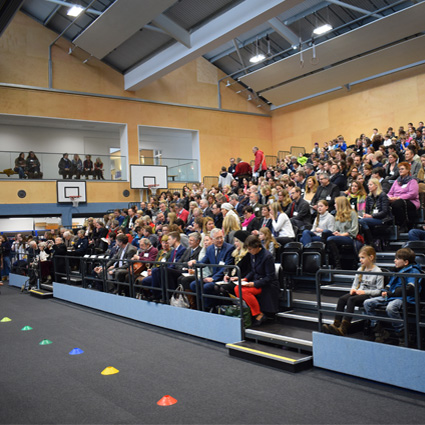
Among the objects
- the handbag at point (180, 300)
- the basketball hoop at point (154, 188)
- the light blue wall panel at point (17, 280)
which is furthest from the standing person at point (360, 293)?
the basketball hoop at point (154, 188)

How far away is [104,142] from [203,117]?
519cm

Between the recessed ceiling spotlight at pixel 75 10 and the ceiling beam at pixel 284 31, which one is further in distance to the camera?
the ceiling beam at pixel 284 31

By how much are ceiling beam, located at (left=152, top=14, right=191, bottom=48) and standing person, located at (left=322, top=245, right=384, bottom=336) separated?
44.7 feet

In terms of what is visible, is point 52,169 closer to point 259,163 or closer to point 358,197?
point 259,163

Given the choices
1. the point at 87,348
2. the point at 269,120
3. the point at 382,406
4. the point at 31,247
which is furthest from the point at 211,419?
the point at 269,120

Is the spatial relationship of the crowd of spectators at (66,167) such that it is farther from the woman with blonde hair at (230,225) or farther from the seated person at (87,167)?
the woman with blonde hair at (230,225)

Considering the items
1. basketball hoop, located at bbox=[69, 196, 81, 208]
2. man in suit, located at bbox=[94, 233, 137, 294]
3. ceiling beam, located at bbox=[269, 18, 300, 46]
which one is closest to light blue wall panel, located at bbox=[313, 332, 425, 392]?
man in suit, located at bbox=[94, 233, 137, 294]

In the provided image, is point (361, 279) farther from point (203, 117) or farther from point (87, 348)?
point (203, 117)

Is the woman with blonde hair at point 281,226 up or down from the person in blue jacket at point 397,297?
up

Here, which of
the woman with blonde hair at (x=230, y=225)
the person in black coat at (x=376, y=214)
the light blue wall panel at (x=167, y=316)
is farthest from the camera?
the woman with blonde hair at (x=230, y=225)

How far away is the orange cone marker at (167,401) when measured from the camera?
12.6 ft

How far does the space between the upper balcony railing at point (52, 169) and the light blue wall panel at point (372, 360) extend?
15502mm

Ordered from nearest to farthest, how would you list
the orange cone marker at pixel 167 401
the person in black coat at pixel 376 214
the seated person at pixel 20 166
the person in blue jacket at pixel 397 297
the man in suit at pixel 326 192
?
the orange cone marker at pixel 167 401 < the person in blue jacket at pixel 397 297 < the person in black coat at pixel 376 214 < the man in suit at pixel 326 192 < the seated person at pixel 20 166

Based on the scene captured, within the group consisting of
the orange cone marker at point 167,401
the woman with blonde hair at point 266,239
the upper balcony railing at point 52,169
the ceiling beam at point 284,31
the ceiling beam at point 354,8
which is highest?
the ceiling beam at point 284,31
